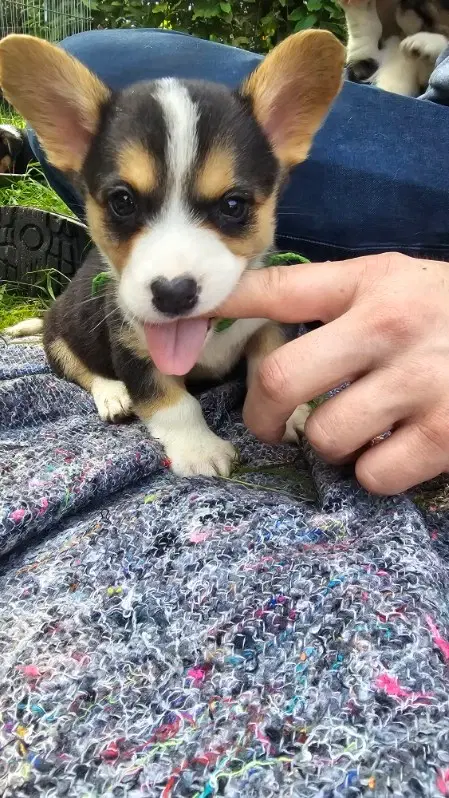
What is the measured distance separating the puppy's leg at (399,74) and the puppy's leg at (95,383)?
1836 millimetres

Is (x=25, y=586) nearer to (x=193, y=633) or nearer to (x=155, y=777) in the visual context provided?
(x=193, y=633)

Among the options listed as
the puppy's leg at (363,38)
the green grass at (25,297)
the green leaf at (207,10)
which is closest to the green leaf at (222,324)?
the green grass at (25,297)

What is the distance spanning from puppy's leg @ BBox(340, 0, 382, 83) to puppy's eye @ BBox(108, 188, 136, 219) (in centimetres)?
211

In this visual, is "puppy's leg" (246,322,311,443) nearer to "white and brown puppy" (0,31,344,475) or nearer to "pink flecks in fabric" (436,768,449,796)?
"white and brown puppy" (0,31,344,475)

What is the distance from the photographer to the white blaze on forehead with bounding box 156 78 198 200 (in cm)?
151

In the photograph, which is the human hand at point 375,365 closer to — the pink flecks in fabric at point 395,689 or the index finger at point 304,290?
the index finger at point 304,290

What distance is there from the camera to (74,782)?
77 centimetres

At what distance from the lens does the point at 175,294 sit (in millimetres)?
1378

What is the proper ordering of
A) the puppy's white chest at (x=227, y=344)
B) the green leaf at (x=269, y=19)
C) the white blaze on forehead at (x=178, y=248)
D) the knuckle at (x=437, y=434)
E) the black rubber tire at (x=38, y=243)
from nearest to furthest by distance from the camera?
the knuckle at (x=437, y=434), the white blaze on forehead at (x=178, y=248), the puppy's white chest at (x=227, y=344), the black rubber tire at (x=38, y=243), the green leaf at (x=269, y=19)

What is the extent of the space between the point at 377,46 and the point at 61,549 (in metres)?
3.01

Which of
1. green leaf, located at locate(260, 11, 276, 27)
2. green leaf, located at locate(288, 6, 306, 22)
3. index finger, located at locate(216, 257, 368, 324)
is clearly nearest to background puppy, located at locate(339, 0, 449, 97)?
index finger, located at locate(216, 257, 368, 324)

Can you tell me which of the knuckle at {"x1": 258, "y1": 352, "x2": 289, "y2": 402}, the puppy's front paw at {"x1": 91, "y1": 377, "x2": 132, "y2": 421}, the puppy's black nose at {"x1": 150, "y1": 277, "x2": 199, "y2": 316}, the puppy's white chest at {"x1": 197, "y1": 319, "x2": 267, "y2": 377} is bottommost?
the puppy's front paw at {"x1": 91, "y1": 377, "x2": 132, "y2": 421}

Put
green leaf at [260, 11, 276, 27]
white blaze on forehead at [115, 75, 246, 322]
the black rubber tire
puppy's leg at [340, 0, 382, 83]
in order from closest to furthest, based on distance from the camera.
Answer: white blaze on forehead at [115, 75, 246, 322] < puppy's leg at [340, 0, 382, 83] < the black rubber tire < green leaf at [260, 11, 276, 27]

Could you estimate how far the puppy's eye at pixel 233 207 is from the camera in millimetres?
1583
